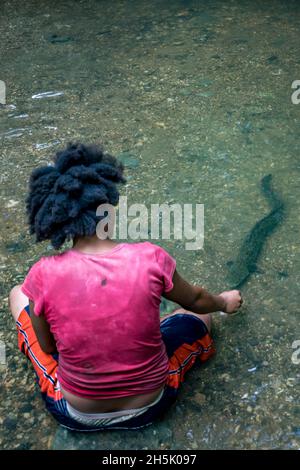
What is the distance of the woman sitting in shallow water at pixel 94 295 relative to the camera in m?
1.66

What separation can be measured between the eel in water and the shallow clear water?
1.4 inches

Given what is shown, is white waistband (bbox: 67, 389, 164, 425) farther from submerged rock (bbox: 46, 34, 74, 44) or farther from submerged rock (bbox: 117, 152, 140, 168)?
submerged rock (bbox: 46, 34, 74, 44)

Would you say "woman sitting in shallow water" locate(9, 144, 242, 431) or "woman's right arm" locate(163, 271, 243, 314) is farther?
"woman's right arm" locate(163, 271, 243, 314)

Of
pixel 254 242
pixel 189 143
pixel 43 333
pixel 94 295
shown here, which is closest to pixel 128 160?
pixel 189 143

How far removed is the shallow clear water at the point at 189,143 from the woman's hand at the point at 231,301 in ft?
0.37

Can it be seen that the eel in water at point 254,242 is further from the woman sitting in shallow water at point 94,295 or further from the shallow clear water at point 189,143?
the woman sitting in shallow water at point 94,295

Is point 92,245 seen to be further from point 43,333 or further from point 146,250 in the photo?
point 43,333

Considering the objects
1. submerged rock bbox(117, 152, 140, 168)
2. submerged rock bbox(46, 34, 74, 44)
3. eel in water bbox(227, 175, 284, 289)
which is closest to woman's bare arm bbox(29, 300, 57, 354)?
eel in water bbox(227, 175, 284, 289)

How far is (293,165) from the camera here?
3.13 m

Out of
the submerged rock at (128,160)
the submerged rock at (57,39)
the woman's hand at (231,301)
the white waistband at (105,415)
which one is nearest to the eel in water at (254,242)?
the woman's hand at (231,301)

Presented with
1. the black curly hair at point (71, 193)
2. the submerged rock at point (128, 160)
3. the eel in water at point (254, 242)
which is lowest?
the eel in water at point (254, 242)

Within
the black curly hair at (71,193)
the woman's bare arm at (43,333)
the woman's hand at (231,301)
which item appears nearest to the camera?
the black curly hair at (71,193)

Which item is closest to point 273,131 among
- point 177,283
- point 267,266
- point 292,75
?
point 292,75

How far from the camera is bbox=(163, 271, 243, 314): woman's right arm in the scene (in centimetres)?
184
